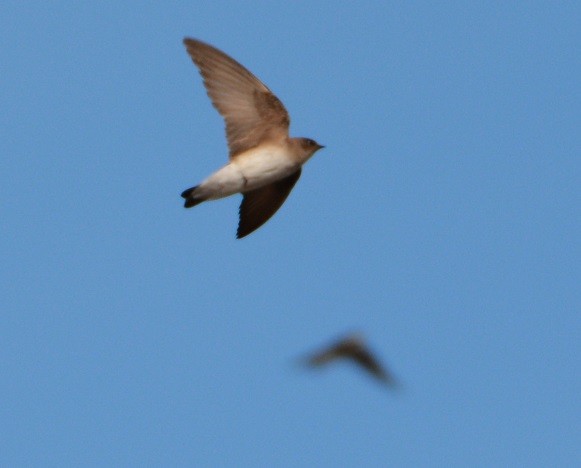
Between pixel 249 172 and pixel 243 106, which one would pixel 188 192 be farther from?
pixel 243 106

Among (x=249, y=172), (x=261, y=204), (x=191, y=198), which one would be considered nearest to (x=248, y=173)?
(x=249, y=172)

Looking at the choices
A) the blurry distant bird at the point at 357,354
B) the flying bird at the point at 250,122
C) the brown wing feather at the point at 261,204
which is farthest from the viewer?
the brown wing feather at the point at 261,204

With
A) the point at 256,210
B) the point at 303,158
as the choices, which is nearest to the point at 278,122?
the point at 303,158

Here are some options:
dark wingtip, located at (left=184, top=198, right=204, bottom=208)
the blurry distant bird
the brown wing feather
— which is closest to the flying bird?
dark wingtip, located at (left=184, top=198, right=204, bottom=208)

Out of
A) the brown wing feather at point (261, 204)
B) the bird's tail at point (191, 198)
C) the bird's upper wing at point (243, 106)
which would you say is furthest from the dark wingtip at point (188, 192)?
the brown wing feather at point (261, 204)

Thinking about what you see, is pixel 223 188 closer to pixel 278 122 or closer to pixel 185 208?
pixel 185 208

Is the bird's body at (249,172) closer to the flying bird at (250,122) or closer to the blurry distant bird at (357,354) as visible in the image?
the flying bird at (250,122)

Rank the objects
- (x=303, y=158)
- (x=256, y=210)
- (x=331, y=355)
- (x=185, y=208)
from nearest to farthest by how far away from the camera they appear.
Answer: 1. (x=331, y=355)
2. (x=185, y=208)
3. (x=303, y=158)
4. (x=256, y=210)
